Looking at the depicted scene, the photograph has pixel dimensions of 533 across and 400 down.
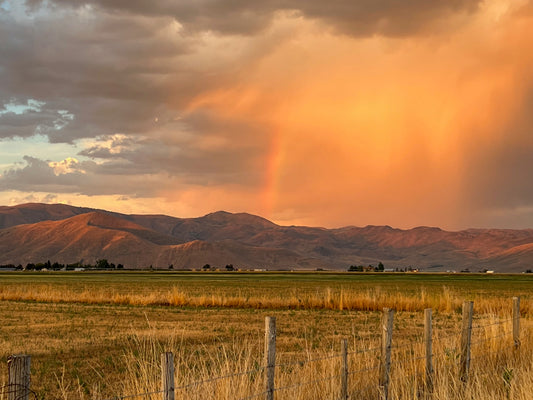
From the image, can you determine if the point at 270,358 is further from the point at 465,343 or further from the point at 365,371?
the point at 465,343

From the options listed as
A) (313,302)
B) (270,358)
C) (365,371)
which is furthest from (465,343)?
(313,302)

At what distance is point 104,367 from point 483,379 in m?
10.7

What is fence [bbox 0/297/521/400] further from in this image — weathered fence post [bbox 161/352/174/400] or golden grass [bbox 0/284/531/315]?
golden grass [bbox 0/284/531/315]

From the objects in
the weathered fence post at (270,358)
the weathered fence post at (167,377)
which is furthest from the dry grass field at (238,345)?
the weathered fence post at (167,377)

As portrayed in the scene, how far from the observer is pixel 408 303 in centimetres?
4222

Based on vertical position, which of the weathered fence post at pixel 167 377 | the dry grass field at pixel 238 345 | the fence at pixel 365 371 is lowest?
the dry grass field at pixel 238 345

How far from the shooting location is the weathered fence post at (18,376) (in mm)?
4980

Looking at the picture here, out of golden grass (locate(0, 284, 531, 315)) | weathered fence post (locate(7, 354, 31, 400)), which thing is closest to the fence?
weathered fence post (locate(7, 354, 31, 400))

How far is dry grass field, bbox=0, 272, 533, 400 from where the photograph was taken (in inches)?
434

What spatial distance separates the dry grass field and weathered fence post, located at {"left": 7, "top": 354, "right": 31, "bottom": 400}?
341 cm

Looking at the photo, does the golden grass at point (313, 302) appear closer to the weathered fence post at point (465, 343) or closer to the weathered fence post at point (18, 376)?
the weathered fence post at point (465, 343)

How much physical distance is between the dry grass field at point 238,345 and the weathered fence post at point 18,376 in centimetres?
341

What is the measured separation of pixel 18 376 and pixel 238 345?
1718cm

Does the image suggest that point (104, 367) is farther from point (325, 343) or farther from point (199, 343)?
point (325, 343)
